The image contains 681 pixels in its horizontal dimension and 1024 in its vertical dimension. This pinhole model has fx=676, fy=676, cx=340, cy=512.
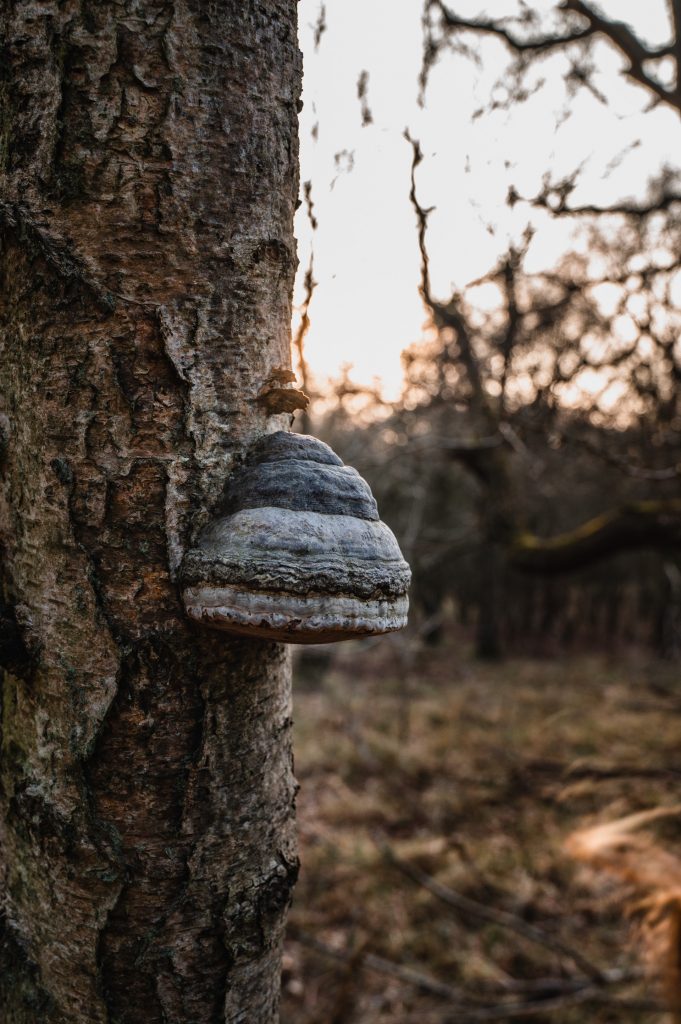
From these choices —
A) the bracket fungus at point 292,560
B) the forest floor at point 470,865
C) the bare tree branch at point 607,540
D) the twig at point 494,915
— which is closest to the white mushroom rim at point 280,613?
the bracket fungus at point 292,560

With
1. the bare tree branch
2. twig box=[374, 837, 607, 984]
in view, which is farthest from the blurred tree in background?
twig box=[374, 837, 607, 984]

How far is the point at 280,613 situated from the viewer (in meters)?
0.88

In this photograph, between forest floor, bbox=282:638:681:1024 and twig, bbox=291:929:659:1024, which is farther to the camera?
forest floor, bbox=282:638:681:1024

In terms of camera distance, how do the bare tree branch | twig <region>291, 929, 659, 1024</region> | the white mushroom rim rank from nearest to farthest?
the white mushroom rim, twig <region>291, 929, 659, 1024</region>, the bare tree branch

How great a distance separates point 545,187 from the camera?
2.31 meters

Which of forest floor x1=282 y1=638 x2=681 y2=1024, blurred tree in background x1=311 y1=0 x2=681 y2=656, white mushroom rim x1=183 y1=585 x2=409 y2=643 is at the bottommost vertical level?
forest floor x1=282 y1=638 x2=681 y2=1024

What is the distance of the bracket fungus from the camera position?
0.88m

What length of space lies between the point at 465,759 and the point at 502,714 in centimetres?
230

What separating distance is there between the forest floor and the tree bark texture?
213 cm

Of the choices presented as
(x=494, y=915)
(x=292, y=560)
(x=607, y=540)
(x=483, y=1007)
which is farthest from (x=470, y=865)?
(x=292, y=560)

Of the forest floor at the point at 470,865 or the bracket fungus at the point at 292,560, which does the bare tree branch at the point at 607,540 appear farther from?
the bracket fungus at the point at 292,560

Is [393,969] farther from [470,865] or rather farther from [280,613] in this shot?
[280,613]

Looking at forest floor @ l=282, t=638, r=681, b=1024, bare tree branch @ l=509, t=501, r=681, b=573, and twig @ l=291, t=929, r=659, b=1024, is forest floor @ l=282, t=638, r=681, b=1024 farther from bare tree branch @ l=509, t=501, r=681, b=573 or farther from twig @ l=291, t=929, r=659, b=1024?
bare tree branch @ l=509, t=501, r=681, b=573

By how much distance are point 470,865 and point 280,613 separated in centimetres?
559
